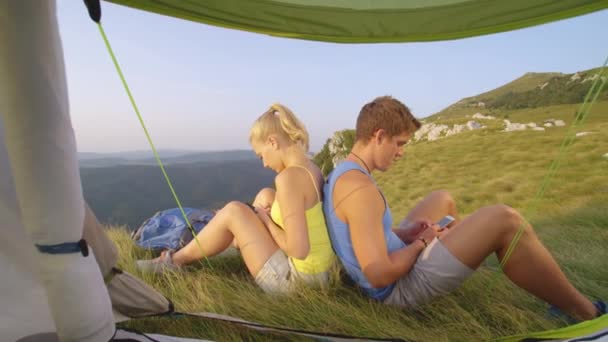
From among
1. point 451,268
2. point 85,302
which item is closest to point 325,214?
point 451,268

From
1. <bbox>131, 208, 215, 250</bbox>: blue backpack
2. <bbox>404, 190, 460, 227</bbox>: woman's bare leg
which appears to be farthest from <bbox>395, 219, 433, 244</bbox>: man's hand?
<bbox>131, 208, 215, 250</bbox>: blue backpack

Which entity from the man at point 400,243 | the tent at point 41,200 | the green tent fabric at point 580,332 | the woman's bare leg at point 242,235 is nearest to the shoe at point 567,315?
the man at point 400,243

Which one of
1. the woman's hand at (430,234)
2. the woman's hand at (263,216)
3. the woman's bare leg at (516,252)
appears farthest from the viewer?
the woman's hand at (263,216)

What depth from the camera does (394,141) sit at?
1676 mm

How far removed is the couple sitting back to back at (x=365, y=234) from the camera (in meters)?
1.47

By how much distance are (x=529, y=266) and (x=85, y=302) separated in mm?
1511

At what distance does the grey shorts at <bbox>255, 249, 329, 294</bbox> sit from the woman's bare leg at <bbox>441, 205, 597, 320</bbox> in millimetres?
636

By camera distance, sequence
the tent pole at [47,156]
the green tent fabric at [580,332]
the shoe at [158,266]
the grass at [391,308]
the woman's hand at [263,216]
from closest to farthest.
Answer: the tent pole at [47,156] < the green tent fabric at [580,332] < the grass at [391,308] < the woman's hand at [263,216] < the shoe at [158,266]

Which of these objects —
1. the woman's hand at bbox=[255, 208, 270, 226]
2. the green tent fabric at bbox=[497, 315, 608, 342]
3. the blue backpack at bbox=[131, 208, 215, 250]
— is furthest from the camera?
the blue backpack at bbox=[131, 208, 215, 250]

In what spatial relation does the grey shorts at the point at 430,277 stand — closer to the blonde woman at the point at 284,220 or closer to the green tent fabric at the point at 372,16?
the blonde woman at the point at 284,220

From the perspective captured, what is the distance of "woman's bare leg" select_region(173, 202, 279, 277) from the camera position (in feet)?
6.17

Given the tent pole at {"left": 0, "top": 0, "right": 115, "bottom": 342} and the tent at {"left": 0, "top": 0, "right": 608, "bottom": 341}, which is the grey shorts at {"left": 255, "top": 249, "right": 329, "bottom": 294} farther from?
the tent pole at {"left": 0, "top": 0, "right": 115, "bottom": 342}

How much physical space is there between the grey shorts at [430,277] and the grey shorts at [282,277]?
36 cm

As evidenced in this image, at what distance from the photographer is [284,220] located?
1.72m
